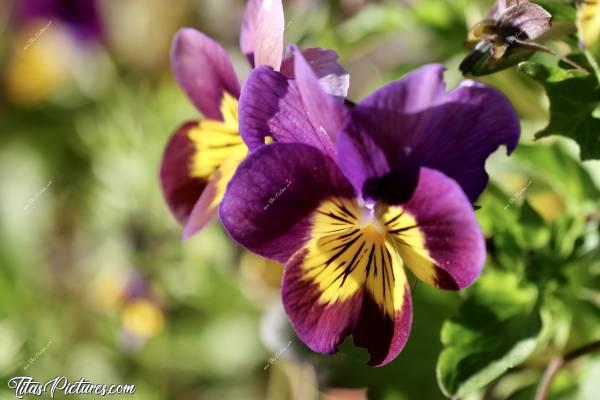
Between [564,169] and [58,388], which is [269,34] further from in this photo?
[58,388]

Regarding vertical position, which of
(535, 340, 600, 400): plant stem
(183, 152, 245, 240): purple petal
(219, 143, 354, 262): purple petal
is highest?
(219, 143, 354, 262): purple petal

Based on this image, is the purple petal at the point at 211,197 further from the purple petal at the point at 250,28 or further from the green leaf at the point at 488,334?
the green leaf at the point at 488,334

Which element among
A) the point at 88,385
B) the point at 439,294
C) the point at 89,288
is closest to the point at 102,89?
the point at 89,288

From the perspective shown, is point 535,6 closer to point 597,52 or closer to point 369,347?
point 597,52

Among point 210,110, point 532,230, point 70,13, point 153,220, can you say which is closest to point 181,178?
point 210,110

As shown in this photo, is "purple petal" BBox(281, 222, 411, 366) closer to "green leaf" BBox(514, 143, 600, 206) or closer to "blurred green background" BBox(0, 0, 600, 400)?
"blurred green background" BBox(0, 0, 600, 400)

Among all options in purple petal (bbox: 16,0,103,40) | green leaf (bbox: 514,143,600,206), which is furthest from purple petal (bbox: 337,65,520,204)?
purple petal (bbox: 16,0,103,40)

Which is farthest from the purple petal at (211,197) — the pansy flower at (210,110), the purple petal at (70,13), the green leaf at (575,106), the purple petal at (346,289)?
the purple petal at (70,13)
